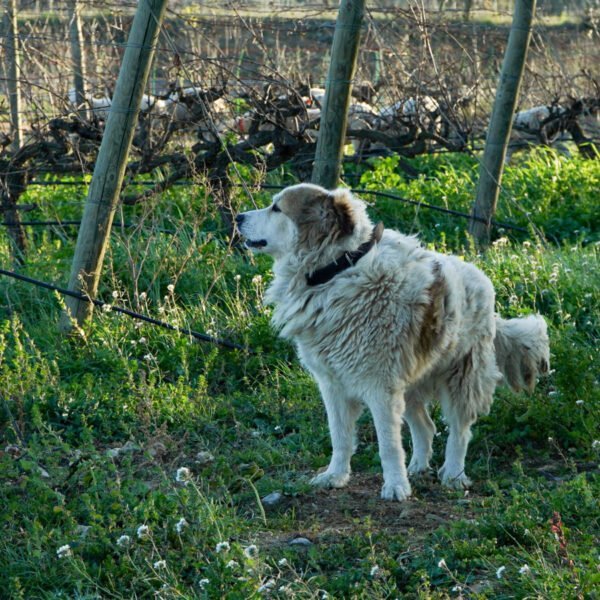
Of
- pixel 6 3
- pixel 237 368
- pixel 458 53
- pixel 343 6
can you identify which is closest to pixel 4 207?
pixel 6 3

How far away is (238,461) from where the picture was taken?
17.5ft

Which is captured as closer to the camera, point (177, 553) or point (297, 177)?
point (177, 553)

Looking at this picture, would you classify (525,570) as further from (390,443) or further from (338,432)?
(338,432)

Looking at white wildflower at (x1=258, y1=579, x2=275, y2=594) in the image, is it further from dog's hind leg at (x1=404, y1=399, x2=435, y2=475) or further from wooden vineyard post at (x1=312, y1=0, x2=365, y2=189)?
wooden vineyard post at (x1=312, y1=0, x2=365, y2=189)

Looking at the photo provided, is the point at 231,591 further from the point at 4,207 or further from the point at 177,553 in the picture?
the point at 4,207

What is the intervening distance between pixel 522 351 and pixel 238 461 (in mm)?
1692

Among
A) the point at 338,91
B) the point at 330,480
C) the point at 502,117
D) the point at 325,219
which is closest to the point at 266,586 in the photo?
the point at 330,480

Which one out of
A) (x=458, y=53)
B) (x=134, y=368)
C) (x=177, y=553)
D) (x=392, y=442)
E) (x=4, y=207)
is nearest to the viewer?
(x=177, y=553)

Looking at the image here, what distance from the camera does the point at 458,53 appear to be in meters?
15.0

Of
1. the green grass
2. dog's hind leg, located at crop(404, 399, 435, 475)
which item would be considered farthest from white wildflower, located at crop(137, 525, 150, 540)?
dog's hind leg, located at crop(404, 399, 435, 475)

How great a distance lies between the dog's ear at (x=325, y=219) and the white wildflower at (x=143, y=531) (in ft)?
6.03

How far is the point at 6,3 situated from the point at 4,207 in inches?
71.6

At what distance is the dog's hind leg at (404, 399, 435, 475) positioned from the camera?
5.36 m

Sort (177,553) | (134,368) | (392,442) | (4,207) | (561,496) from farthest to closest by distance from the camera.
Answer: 1. (4,207)
2. (134,368)
3. (392,442)
4. (561,496)
5. (177,553)
